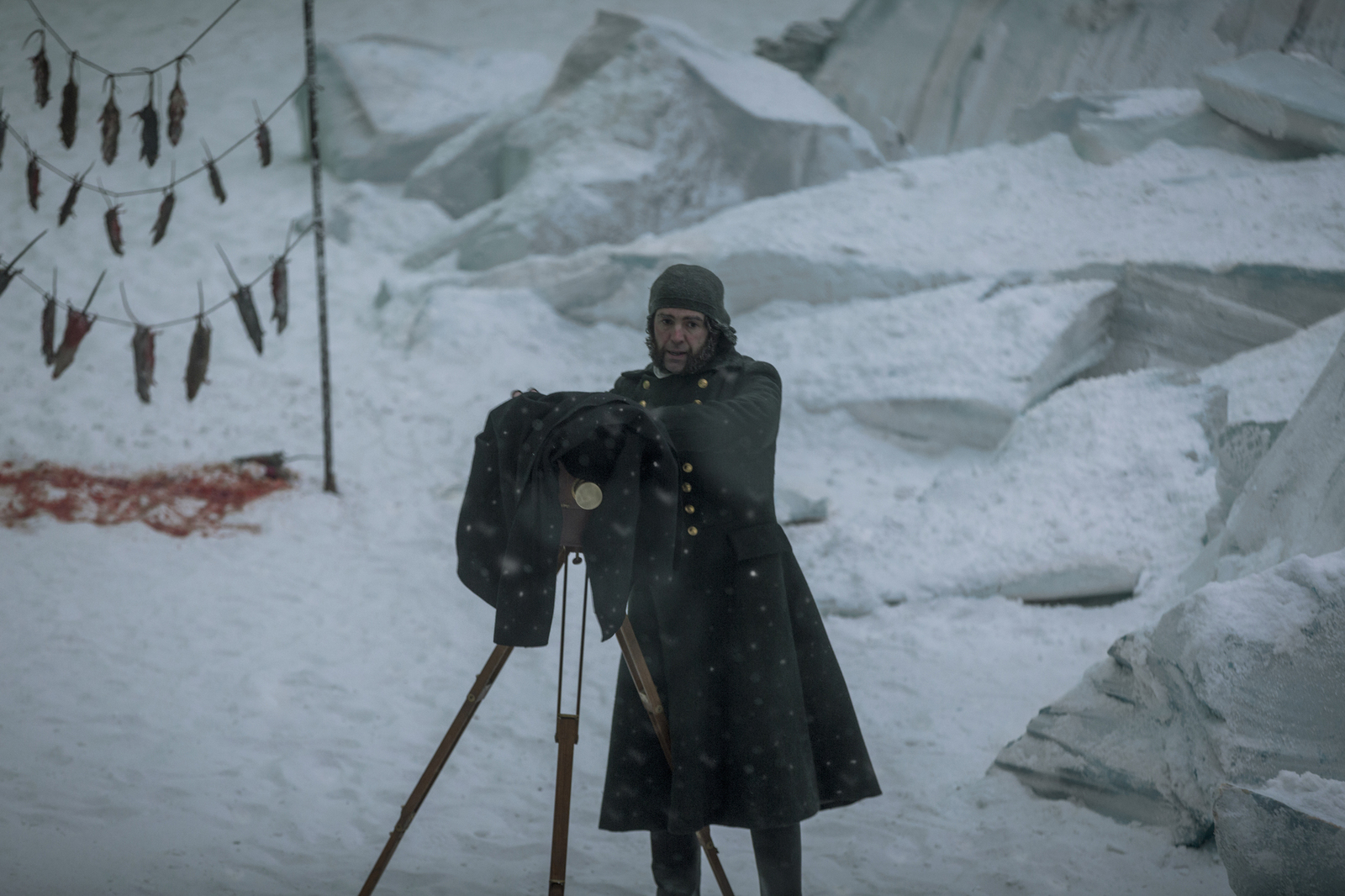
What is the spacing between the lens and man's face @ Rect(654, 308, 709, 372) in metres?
2.09

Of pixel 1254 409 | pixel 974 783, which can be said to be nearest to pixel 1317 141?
pixel 1254 409

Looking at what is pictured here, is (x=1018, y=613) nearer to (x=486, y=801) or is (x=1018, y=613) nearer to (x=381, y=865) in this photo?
(x=486, y=801)

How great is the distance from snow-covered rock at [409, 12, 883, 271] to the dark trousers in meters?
7.97

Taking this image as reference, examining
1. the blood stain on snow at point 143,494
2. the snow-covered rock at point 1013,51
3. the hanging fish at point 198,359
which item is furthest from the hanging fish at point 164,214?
the snow-covered rock at point 1013,51

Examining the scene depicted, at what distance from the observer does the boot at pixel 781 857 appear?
1.95m

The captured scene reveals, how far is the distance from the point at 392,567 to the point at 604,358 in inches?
130

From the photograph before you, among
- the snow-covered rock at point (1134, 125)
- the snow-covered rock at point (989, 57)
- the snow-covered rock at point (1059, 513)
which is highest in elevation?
the snow-covered rock at point (989, 57)

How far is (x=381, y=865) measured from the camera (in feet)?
6.40

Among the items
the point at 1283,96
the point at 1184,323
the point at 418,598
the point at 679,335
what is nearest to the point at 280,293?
the point at 418,598

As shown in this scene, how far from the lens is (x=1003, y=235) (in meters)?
7.67

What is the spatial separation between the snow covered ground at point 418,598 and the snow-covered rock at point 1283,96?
0.29 m

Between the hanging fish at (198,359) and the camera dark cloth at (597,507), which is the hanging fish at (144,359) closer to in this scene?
the hanging fish at (198,359)

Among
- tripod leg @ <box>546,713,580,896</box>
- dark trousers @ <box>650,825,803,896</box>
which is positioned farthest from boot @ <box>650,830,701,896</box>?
tripod leg @ <box>546,713,580,896</box>

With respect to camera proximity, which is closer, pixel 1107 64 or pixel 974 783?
pixel 974 783
